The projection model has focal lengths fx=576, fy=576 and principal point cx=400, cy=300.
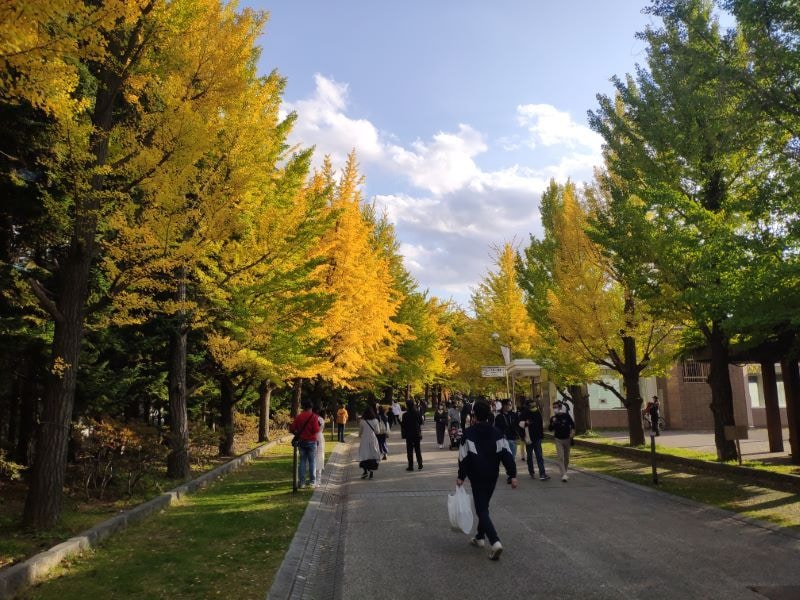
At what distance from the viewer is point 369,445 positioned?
44.7ft

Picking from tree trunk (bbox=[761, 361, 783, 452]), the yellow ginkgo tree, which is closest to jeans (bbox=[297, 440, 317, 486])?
the yellow ginkgo tree

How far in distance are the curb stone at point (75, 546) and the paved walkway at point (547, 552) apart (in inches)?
92.1

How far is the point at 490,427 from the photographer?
7.07 m

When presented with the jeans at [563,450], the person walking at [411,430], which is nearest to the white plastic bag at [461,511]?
the jeans at [563,450]

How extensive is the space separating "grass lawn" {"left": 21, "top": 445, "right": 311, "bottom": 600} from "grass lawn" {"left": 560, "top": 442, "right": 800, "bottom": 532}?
6.85 meters

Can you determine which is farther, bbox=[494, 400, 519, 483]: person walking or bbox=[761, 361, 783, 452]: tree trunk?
bbox=[761, 361, 783, 452]: tree trunk

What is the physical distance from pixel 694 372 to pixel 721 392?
1678cm

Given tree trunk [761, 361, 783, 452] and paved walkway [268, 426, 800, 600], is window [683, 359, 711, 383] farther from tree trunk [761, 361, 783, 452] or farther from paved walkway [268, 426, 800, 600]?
paved walkway [268, 426, 800, 600]

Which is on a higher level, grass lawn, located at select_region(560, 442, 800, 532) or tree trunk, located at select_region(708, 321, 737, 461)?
tree trunk, located at select_region(708, 321, 737, 461)

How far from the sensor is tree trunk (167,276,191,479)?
1225cm

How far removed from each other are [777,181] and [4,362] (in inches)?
530

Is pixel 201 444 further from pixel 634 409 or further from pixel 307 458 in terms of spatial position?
pixel 634 409

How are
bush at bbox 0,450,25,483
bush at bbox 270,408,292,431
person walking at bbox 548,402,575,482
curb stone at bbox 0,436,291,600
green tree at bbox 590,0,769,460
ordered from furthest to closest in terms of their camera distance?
bush at bbox 270,408,292,431
person walking at bbox 548,402,575,482
green tree at bbox 590,0,769,460
bush at bbox 0,450,25,483
curb stone at bbox 0,436,291,600

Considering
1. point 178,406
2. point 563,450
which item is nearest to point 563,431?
point 563,450
